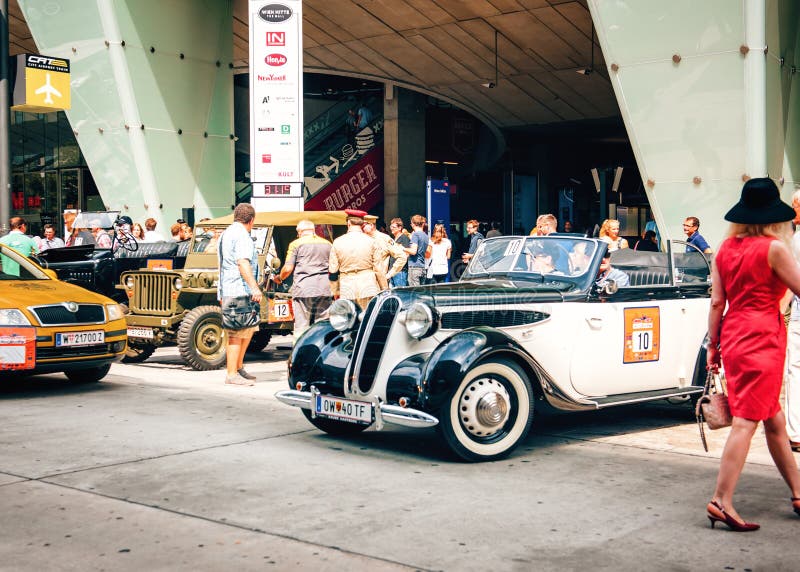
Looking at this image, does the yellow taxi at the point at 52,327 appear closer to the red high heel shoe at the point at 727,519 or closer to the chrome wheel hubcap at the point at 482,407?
the chrome wheel hubcap at the point at 482,407

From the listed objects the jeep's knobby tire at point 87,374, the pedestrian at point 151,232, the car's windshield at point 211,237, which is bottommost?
the jeep's knobby tire at point 87,374

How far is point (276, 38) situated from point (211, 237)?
4.53 meters

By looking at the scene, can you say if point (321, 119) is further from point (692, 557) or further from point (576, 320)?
point (692, 557)

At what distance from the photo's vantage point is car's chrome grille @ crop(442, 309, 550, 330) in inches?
259

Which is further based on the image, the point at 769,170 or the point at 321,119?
the point at 321,119

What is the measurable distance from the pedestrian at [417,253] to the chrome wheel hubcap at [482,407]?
37.3ft

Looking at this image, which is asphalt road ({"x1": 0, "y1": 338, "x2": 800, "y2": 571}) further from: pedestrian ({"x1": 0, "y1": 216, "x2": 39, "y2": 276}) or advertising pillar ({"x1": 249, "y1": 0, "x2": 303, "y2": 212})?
advertising pillar ({"x1": 249, "y1": 0, "x2": 303, "y2": 212})

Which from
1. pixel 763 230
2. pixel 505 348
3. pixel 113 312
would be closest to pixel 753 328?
pixel 763 230

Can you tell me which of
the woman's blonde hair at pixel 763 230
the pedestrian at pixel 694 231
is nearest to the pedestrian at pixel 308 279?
the pedestrian at pixel 694 231

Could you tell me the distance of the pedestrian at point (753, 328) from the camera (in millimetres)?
4727

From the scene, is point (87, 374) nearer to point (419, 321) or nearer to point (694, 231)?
point (419, 321)

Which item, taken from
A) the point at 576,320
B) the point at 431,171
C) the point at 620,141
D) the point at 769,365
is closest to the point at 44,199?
the point at 431,171

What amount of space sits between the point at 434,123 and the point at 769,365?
28.2m

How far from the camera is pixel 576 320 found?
6.91 meters
